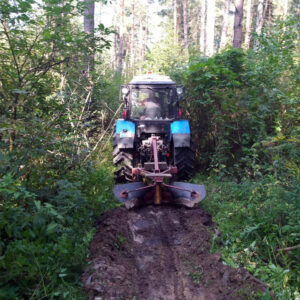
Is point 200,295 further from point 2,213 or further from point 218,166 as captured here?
point 218,166

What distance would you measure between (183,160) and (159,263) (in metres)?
3.35

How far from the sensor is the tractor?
623 centimetres

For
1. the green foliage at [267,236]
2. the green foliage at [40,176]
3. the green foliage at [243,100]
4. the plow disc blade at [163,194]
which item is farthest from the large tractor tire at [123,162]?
the green foliage at [267,236]

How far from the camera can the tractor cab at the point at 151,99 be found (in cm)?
774

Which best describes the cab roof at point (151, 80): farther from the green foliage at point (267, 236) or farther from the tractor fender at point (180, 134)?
the green foliage at point (267, 236)

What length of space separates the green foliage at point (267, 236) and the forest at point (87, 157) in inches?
0.6

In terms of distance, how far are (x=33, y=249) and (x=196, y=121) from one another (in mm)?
6225

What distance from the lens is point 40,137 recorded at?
4117 millimetres

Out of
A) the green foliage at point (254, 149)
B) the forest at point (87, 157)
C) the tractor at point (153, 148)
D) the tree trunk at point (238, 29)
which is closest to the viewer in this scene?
the forest at point (87, 157)

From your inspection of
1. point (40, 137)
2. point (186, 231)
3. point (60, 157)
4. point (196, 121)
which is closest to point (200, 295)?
point (186, 231)

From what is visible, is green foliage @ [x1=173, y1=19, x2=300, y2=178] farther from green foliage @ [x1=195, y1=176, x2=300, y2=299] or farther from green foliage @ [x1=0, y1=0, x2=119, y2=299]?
green foliage @ [x1=0, y1=0, x2=119, y2=299]

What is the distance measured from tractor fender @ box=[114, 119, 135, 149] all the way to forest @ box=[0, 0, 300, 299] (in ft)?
2.45

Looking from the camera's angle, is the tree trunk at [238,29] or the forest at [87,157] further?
the tree trunk at [238,29]

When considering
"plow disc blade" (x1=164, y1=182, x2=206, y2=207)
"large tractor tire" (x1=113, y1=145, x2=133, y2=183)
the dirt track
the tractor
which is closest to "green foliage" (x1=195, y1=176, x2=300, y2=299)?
the dirt track
